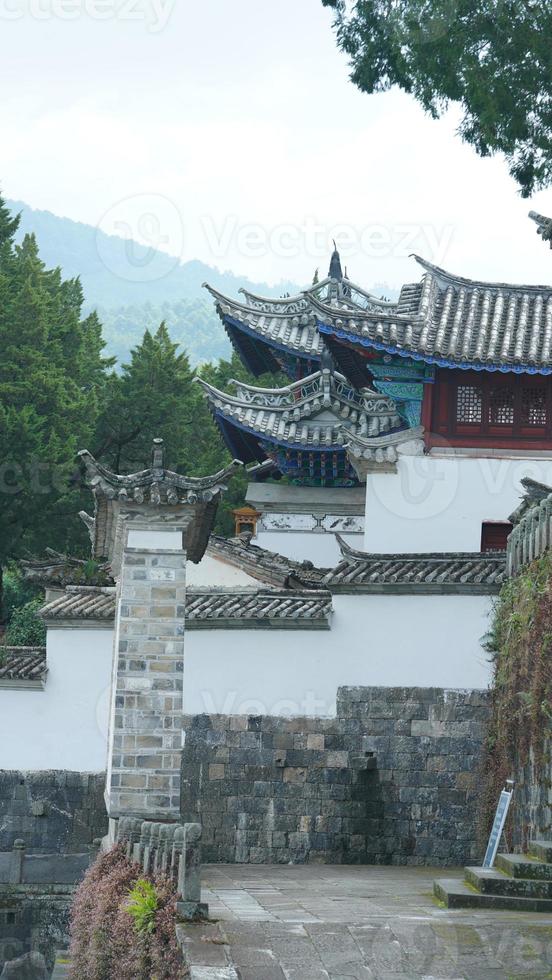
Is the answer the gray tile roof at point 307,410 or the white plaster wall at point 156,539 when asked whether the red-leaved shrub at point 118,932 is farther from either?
the gray tile roof at point 307,410

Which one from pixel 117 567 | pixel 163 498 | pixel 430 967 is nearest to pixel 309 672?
pixel 117 567

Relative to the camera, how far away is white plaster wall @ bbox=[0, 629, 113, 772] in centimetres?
2097

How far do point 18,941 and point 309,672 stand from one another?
5.50 metres

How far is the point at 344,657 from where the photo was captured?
19.6 m

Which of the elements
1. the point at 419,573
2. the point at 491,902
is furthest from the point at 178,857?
the point at 419,573

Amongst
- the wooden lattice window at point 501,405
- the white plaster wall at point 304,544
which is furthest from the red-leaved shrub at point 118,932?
the white plaster wall at point 304,544

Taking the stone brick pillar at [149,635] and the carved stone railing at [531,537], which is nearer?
the stone brick pillar at [149,635]

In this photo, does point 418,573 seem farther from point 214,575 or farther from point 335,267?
point 335,267

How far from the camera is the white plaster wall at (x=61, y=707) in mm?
20969

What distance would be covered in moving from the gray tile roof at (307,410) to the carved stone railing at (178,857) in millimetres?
13978

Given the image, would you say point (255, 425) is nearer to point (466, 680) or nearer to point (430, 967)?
point (466, 680)

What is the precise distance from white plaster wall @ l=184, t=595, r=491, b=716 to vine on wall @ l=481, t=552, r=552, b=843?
50cm

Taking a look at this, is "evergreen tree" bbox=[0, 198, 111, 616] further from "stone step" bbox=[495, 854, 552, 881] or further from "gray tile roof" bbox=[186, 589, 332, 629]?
"stone step" bbox=[495, 854, 552, 881]

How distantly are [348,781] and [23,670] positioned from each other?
5083mm
